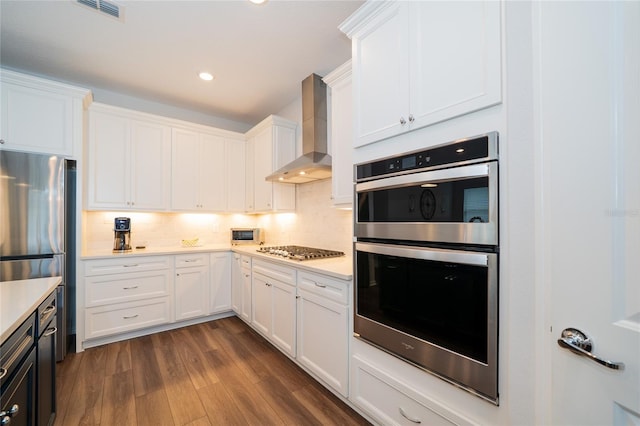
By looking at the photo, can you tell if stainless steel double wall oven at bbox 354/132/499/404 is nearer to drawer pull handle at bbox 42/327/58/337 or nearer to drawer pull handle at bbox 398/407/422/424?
drawer pull handle at bbox 398/407/422/424

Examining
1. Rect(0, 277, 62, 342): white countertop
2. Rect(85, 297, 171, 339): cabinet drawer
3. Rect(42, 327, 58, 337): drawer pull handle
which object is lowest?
Rect(85, 297, 171, 339): cabinet drawer

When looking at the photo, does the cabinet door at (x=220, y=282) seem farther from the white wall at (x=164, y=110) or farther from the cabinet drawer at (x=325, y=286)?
the white wall at (x=164, y=110)

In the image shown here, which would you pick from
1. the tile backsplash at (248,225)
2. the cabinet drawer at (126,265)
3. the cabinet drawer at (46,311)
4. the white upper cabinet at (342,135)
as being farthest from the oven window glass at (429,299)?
the cabinet drawer at (126,265)

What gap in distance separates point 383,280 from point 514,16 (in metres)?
1.29

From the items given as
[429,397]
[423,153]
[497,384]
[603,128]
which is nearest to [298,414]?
[429,397]

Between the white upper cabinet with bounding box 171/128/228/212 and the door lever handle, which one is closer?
the door lever handle

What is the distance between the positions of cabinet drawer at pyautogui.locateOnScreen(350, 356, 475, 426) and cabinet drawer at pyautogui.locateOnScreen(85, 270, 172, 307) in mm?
2403

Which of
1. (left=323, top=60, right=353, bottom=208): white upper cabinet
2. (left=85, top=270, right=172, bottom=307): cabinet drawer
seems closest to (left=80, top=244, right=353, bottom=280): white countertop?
(left=85, top=270, right=172, bottom=307): cabinet drawer

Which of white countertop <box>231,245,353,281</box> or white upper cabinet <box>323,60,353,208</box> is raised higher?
white upper cabinet <box>323,60,353,208</box>

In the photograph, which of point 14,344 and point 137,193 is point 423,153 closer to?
point 14,344

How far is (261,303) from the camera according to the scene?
9.03ft

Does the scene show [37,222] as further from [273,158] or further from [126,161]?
[273,158]

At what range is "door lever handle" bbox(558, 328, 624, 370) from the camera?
2.19ft

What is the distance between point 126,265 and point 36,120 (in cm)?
155
